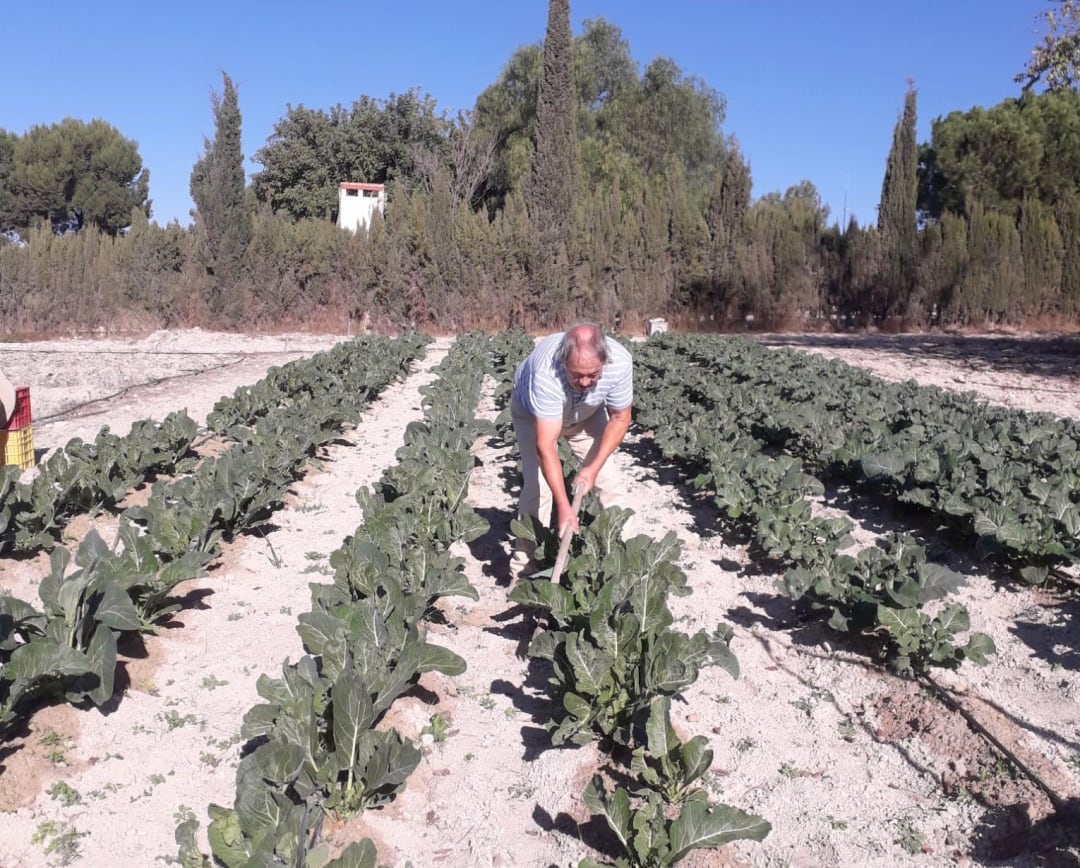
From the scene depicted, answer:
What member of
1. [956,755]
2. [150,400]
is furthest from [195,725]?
[150,400]

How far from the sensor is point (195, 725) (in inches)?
147

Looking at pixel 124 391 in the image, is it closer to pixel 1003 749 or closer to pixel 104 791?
pixel 104 791

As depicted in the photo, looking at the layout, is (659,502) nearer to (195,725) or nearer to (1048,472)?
(1048,472)

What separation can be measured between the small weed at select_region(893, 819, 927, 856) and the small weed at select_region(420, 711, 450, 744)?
5.52 feet

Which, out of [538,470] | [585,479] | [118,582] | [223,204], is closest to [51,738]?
[118,582]

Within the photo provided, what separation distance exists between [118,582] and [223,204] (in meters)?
21.3

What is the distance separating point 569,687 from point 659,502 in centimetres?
375

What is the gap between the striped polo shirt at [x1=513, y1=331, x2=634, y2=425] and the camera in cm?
455

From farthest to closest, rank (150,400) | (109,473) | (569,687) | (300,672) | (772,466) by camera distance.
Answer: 1. (150,400)
2. (109,473)
3. (772,466)
4. (569,687)
5. (300,672)

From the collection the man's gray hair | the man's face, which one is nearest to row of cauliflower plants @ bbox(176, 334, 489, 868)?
the man's face

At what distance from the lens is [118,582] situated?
4031 mm

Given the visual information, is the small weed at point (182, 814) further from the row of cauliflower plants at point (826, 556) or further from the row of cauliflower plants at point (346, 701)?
the row of cauliflower plants at point (826, 556)

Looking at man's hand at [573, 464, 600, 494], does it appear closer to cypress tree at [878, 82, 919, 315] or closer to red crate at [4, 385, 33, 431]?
red crate at [4, 385, 33, 431]

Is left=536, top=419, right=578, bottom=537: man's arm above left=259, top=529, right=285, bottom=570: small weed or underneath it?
above
